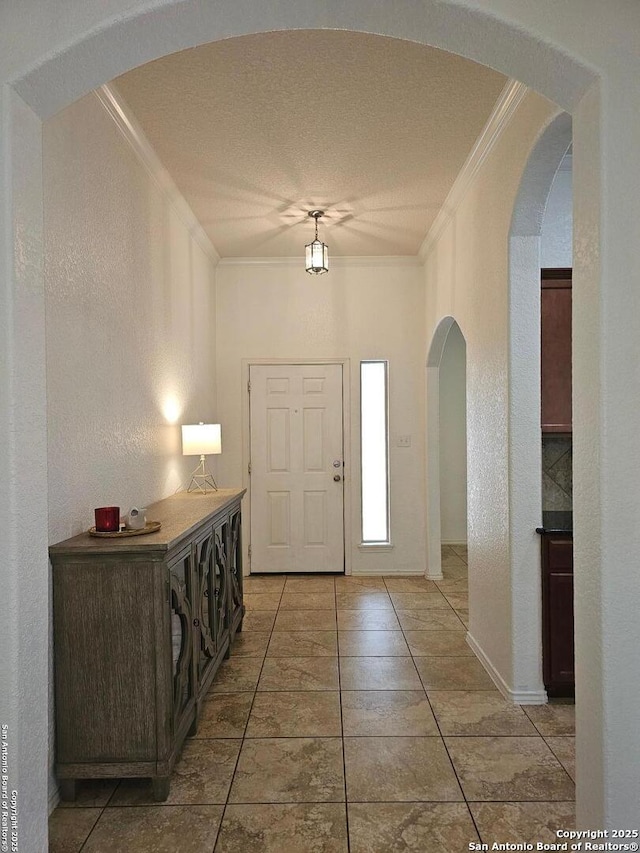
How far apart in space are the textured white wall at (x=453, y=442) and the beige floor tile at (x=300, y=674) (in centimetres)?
381

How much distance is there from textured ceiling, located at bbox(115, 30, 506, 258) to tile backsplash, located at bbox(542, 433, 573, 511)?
1.77 m

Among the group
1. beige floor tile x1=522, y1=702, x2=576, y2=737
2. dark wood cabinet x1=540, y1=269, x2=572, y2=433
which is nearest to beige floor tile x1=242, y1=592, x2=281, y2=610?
beige floor tile x1=522, y1=702, x2=576, y2=737

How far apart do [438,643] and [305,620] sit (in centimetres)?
100

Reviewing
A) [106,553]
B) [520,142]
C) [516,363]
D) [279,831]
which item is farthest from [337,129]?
[279,831]

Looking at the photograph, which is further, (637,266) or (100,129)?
(100,129)

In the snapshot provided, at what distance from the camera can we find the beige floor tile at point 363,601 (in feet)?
15.7

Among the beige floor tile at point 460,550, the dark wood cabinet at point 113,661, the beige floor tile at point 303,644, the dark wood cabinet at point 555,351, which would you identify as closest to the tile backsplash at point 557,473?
the dark wood cabinet at point 555,351

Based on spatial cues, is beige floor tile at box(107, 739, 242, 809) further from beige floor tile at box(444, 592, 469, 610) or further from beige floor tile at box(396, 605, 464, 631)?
beige floor tile at box(444, 592, 469, 610)

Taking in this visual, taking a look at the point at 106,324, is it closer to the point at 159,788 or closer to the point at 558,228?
the point at 159,788

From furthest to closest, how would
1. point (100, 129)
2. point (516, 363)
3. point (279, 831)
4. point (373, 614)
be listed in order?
point (373, 614) → point (516, 363) → point (100, 129) → point (279, 831)

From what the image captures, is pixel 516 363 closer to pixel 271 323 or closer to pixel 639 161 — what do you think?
pixel 639 161

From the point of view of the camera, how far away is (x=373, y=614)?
182 inches

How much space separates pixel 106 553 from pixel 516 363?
2.06 m

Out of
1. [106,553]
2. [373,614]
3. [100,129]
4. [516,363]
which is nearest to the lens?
[106,553]
